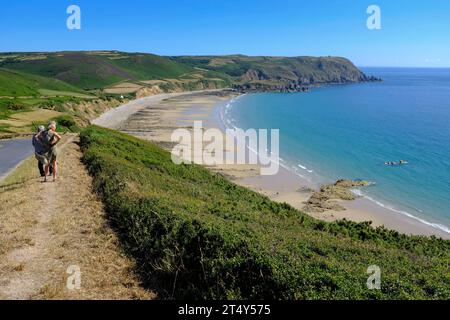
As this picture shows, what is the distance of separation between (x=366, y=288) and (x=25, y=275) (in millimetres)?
7847

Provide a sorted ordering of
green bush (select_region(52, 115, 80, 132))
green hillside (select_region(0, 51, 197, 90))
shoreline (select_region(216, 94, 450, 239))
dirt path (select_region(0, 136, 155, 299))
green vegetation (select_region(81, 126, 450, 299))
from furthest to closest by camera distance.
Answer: green hillside (select_region(0, 51, 197, 90)), green bush (select_region(52, 115, 80, 132)), shoreline (select_region(216, 94, 450, 239)), dirt path (select_region(0, 136, 155, 299)), green vegetation (select_region(81, 126, 450, 299))

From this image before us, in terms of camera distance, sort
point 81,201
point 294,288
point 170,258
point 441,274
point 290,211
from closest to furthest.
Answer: point 294,288
point 170,258
point 441,274
point 81,201
point 290,211

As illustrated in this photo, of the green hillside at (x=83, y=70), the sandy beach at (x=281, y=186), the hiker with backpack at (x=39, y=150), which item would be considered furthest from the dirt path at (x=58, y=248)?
the green hillside at (x=83, y=70)

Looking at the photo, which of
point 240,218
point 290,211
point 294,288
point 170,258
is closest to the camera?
point 294,288

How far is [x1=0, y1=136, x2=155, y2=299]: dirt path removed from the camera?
9.12 metres

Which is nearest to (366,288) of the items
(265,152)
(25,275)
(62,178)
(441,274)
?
(441,274)

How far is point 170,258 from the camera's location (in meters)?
10.6

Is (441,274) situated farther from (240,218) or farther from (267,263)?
(240,218)

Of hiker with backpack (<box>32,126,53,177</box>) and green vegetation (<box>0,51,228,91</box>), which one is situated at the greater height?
green vegetation (<box>0,51,228,91</box>)

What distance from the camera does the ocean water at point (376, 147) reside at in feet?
116

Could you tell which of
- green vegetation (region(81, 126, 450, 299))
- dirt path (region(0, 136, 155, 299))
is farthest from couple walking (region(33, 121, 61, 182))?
green vegetation (region(81, 126, 450, 299))

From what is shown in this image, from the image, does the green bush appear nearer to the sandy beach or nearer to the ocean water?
the sandy beach

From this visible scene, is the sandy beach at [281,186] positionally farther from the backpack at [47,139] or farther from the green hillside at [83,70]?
the green hillside at [83,70]

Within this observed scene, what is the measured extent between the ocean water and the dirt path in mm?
24561
